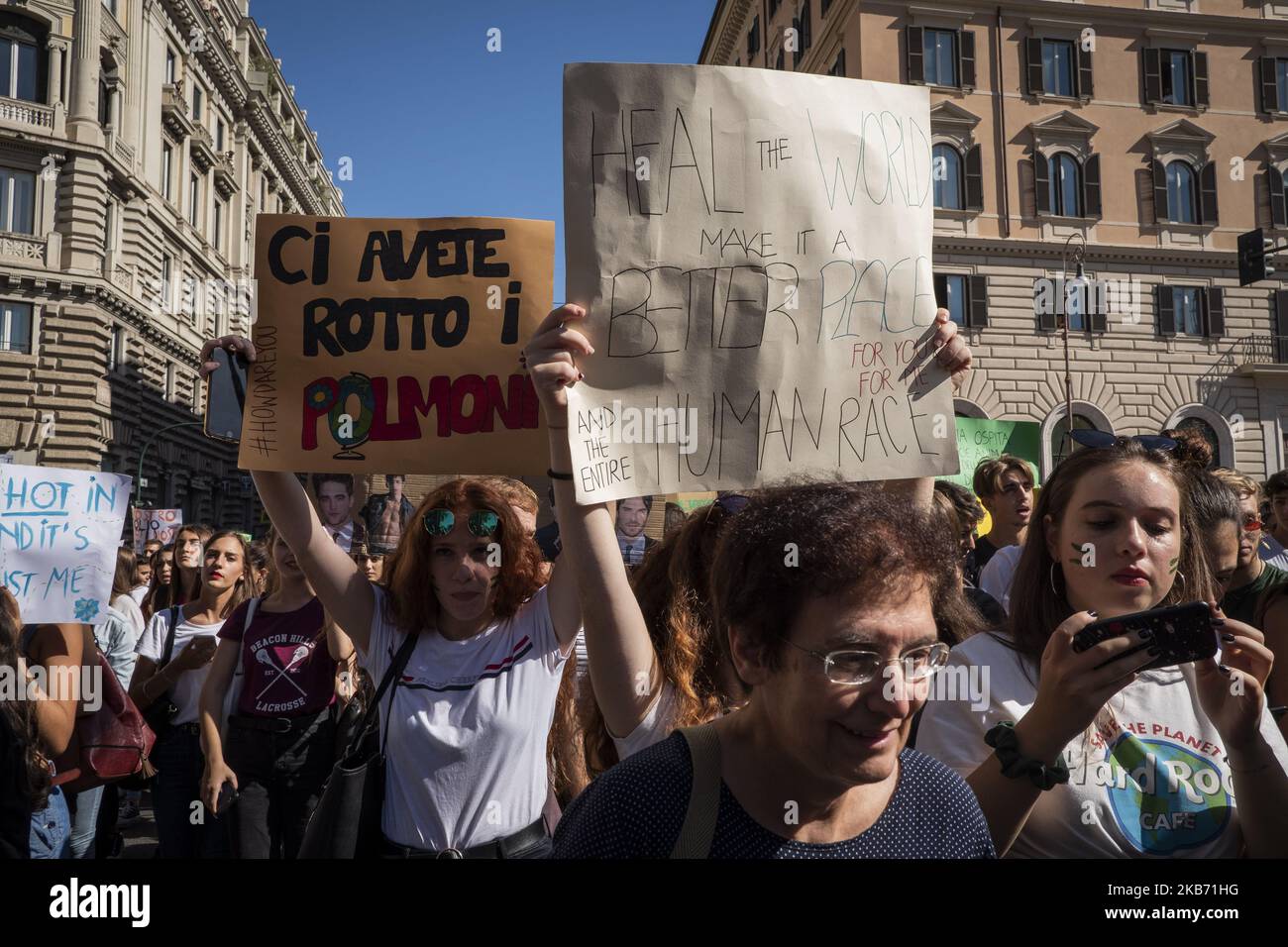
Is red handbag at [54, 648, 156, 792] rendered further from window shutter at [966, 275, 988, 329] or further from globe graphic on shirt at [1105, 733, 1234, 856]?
window shutter at [966, 275, 988, 329]

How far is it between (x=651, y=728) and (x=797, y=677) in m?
0.77

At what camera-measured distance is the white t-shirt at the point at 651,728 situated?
220cm

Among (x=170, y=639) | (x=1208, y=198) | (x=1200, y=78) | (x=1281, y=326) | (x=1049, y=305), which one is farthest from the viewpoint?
(x=1281, y=326)

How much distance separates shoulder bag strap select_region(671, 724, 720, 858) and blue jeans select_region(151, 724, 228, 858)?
11.4 ft

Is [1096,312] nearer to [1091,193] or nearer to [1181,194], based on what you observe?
[1091,193]

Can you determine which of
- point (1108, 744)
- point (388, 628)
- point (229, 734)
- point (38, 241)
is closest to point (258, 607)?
point (229, 734)

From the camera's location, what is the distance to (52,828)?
3381 millimetres

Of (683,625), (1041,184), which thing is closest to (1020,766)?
(683,625)

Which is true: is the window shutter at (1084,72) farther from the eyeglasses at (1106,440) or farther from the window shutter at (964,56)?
the eyeglasses at (1106,440)

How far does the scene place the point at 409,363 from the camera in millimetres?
2766

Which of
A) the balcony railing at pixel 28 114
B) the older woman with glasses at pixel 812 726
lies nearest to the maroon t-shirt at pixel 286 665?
the older woman with glasses at pixel 812 726

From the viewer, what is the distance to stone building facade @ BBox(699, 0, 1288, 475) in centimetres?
2553

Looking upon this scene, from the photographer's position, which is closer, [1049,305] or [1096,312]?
[1049,305]

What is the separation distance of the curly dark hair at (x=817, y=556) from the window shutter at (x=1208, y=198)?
2955 cm
